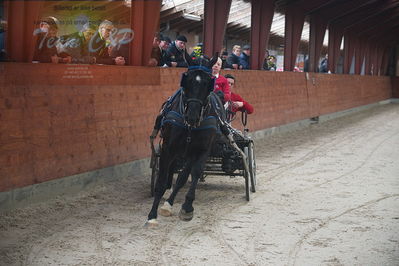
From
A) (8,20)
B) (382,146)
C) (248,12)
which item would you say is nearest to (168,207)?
(8,20)

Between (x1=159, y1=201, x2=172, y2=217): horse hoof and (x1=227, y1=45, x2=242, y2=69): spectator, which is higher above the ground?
(x1=227, y1=45, x2=242, y2=69): spectator

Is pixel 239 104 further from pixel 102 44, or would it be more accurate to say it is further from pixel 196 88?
pixel 196 88

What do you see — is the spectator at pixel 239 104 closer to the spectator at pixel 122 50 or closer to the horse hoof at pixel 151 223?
the spectator at pixel 122 50

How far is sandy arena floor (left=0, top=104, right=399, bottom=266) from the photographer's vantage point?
4977mm

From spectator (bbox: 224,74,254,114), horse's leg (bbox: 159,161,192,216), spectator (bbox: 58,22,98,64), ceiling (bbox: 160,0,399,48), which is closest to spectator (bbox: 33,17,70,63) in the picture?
spectator (bbox: 58,22,98,64)

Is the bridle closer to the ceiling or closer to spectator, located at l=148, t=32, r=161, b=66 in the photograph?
spectator, located at l=148, t=32, r=161, b=66

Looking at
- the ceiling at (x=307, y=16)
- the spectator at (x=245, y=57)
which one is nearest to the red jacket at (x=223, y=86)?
the ceiling at (x=307, y=16)

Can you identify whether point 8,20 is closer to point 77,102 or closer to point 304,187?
point 77,102

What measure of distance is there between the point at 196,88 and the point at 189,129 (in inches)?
19.5

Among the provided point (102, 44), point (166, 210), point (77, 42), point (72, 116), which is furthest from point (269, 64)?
point (166, 210)

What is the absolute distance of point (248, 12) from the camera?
17.9 metres

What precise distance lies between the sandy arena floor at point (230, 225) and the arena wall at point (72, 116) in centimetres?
44

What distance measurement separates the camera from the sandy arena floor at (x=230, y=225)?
4977mm

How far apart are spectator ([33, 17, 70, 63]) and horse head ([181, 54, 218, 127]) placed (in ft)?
5.38
